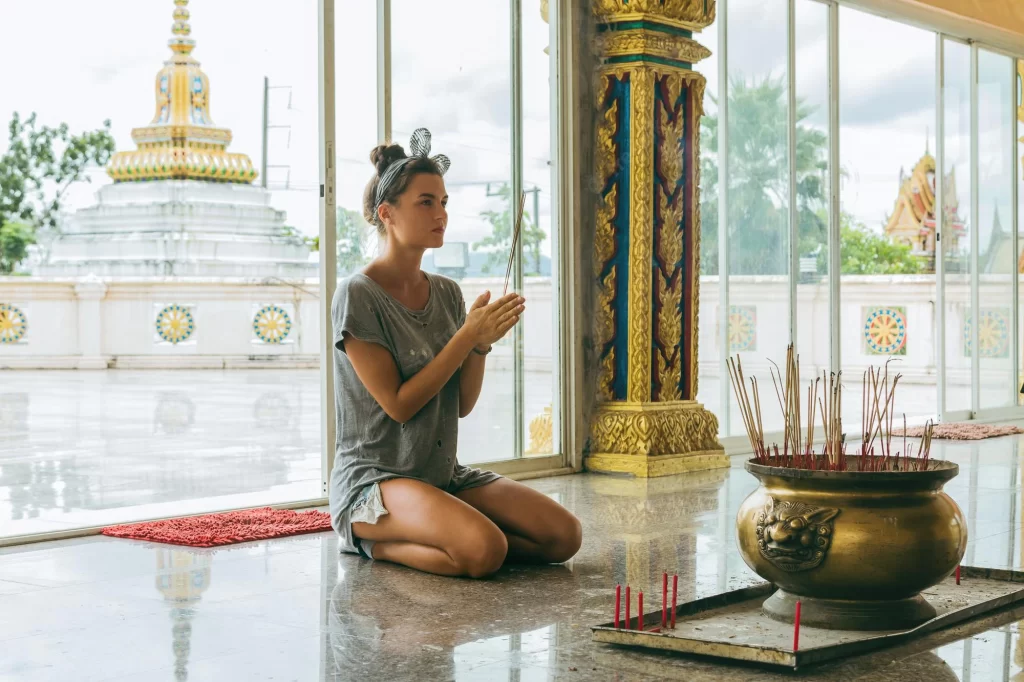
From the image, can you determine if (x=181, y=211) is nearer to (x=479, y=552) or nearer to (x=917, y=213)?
(x=917, y=213)

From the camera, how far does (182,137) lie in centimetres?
1794

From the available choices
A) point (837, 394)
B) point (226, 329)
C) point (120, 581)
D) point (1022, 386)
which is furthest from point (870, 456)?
point (226, 329)

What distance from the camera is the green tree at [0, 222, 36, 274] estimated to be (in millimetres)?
17272

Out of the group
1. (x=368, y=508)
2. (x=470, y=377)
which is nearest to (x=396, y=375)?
(x=470, y=377)

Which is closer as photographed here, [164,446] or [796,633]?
[796,633]

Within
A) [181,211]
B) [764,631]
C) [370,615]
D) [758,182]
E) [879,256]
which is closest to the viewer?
[764,631]

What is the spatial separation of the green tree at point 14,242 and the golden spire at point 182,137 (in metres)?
1.34

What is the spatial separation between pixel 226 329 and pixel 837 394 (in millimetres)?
12957

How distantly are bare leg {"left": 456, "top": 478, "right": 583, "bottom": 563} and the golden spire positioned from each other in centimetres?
1484

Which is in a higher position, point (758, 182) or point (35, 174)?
point (35, 174)

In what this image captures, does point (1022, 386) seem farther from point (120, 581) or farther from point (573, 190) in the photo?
point (120, 581)

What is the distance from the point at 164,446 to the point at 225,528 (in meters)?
3.69

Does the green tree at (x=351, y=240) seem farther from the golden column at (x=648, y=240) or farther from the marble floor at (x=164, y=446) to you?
the golden column at (x=648, y=240)

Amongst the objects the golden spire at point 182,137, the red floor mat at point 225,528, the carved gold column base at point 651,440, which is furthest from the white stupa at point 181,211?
the red floor mat at point 225,528
